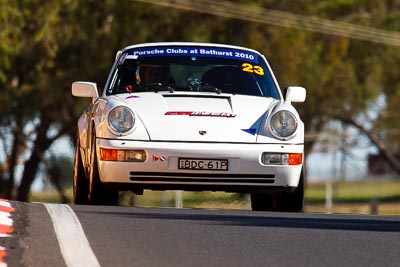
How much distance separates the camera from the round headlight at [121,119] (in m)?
12.7

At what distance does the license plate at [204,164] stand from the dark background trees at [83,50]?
23.2 m

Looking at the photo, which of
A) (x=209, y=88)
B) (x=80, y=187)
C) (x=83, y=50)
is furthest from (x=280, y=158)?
(x=83, y=50)

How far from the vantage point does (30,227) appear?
9695 millimetres

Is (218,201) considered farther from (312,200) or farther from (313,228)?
(312,200)

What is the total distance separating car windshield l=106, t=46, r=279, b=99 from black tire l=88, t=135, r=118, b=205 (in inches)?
33.9

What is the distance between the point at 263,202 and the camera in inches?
564

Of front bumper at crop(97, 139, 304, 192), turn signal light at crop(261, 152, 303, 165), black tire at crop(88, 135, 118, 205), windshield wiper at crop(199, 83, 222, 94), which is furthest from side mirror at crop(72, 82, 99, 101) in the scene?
turn signal light at crop(261, 152, 303, 165)

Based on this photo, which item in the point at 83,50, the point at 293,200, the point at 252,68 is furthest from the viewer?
the point at 83,50

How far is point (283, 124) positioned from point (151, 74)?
1564mm

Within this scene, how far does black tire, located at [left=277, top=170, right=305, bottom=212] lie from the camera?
521 inches

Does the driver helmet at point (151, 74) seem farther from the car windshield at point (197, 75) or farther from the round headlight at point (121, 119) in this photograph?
the round headlight at point (121, 119)

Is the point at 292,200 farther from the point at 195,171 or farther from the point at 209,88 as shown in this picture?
the point at 209,88

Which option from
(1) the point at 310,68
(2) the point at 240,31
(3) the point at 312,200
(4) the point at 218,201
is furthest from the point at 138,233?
(3) the point at 312,200

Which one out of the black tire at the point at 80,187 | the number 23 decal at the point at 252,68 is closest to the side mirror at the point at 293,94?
the number 23 decal at the point at 252,68
